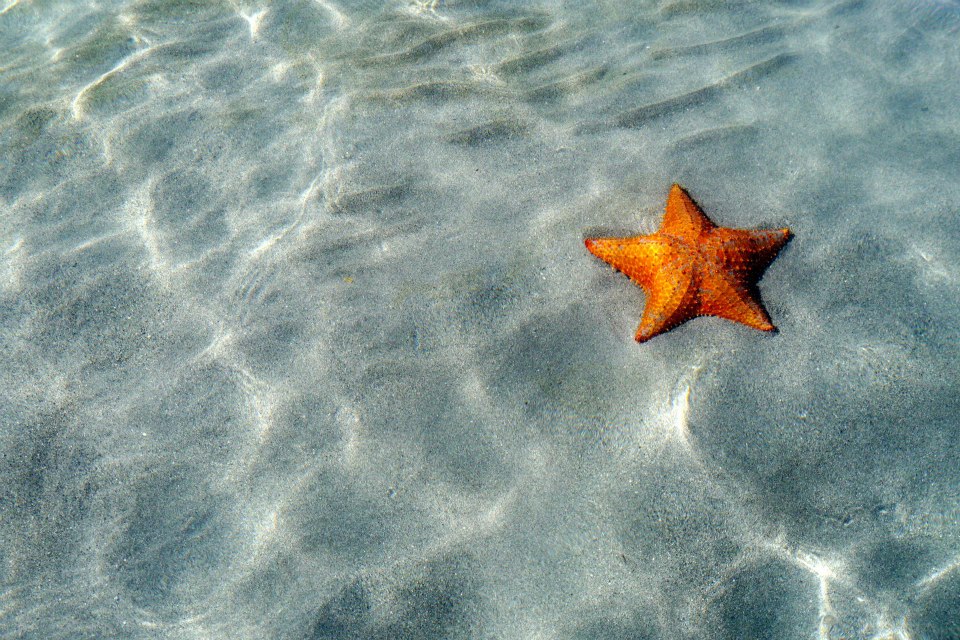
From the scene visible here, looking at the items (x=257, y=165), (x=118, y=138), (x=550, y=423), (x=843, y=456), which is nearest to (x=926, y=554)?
(x=843, y=456)

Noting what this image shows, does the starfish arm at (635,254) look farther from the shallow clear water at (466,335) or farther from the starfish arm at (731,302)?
the starfish arm at (731,302)

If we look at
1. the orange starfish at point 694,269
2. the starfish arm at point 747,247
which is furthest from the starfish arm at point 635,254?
the starfish arm at point 747,247

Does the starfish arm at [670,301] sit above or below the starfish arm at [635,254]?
below

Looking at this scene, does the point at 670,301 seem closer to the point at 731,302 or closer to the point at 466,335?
the point at 731,302

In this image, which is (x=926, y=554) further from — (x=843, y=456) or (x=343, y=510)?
(x=343, y=510)

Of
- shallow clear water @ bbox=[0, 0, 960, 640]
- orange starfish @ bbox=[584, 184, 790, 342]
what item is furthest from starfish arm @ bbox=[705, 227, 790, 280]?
shallow clear water @ bbox=[0, 0, 960, 640]

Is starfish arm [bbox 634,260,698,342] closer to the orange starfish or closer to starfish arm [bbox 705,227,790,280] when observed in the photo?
the orange starfish
